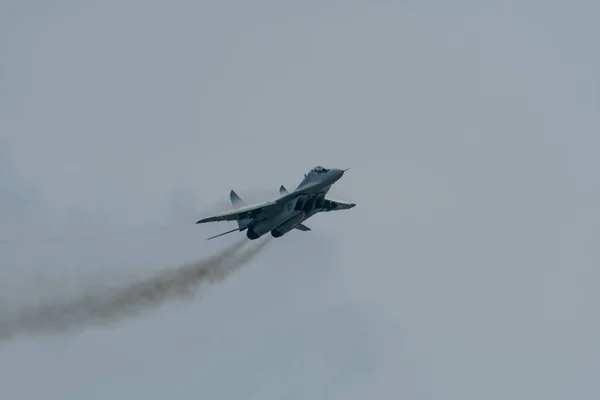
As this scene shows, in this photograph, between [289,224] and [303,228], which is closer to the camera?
[289,224]

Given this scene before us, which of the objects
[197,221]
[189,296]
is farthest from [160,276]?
[197,221]

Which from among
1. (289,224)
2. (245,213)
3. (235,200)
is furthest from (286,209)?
(235,200)

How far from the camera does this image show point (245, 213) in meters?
89.0

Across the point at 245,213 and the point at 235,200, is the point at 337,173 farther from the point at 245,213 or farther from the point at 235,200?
the point at 235,200

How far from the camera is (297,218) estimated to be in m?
88.6

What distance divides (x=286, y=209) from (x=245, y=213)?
2.71 metres

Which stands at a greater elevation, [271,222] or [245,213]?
[245,213]

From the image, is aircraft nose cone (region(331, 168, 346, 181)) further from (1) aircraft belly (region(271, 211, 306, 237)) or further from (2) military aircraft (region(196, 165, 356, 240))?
(1) aircraft belly (region(271, 211, 306, 237))

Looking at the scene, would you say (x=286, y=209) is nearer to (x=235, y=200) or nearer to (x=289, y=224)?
(x=289, y=224)

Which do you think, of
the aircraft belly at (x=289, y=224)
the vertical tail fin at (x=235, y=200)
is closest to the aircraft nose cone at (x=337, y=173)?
the aircraft belly at (x=289, y=224)

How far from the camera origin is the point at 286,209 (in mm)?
88250

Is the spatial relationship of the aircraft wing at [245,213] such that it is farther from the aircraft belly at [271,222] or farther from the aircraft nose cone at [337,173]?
the aircraft nose cone at [337,173]

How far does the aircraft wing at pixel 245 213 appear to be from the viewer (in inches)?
3474

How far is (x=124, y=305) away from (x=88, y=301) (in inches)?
93.5
